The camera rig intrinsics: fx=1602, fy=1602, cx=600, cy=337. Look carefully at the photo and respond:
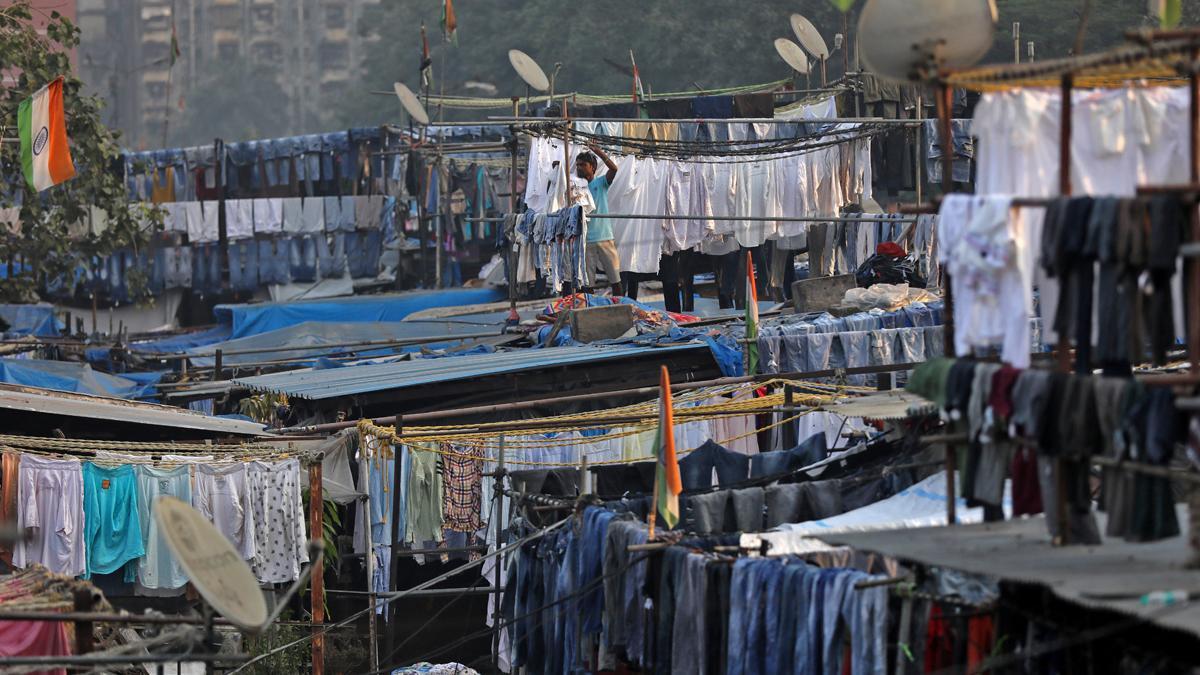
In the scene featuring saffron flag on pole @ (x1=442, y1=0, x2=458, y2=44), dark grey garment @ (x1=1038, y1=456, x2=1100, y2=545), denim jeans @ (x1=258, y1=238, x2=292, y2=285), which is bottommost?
dark grey garment @ (x1=1038, y1=456, x2=1100, y2=545)

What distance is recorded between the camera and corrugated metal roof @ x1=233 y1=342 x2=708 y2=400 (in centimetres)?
1594

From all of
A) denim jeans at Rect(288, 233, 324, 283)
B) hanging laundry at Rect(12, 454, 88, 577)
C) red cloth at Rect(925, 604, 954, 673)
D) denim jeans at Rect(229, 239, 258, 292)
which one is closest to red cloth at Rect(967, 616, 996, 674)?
red cloth at Rect(925, 604, 954, 673)

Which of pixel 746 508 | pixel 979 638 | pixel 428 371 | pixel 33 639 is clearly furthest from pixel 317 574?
pixel 979 638

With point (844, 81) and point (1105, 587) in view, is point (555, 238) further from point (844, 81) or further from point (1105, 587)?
point (1105, 587)

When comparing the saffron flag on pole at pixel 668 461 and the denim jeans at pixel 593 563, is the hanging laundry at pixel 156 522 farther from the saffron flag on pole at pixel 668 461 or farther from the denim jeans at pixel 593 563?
the saffron flag on pole at pixel 668 461

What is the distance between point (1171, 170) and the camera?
717 cm

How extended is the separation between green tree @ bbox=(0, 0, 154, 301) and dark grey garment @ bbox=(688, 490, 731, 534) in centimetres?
1176

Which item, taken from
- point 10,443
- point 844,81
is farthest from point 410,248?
point 10,443

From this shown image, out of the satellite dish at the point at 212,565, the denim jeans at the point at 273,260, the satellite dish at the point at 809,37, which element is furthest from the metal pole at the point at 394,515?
the denim jeans at the point at 273,260

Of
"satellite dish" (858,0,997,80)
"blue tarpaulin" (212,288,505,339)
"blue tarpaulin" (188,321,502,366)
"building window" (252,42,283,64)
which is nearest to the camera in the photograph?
"satellite dish" (858,0,997,80)

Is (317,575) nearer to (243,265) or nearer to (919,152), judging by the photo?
(919,152)

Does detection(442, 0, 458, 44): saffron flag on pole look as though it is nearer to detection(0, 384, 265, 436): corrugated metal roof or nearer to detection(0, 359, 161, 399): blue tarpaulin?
detection(0, 359, 161, 399): blue tarpaulin

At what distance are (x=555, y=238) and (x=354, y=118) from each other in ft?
166

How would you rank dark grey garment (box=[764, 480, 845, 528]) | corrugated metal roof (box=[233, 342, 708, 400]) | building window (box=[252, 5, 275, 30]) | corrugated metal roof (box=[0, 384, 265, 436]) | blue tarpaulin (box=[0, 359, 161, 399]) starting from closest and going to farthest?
dark grey garment (box=[764, 480, 845, 528]) < corrugated metal roof (box=[0, 384, 265, 436]) < corrugated metal roof (box=[233, 342, 708, 400]) < blue tarpaulin (box=[0, 359, 161, 399]) < building window (box=[252, 5, 275, 30])
